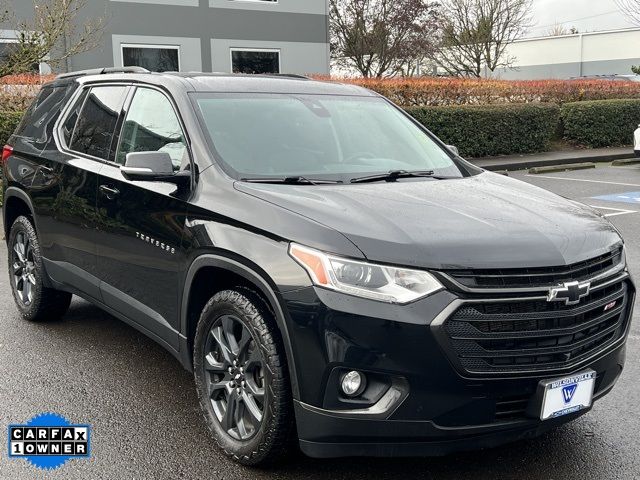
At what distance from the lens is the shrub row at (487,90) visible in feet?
56.3

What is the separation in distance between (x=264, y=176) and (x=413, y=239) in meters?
1.00

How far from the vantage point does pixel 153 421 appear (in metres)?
3.81

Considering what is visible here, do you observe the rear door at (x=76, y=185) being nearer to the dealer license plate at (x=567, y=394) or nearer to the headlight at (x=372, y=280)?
the headlight at (x=372, y=280)

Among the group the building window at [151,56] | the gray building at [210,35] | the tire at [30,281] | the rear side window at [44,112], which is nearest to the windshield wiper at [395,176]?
the rear side window at [44,112]

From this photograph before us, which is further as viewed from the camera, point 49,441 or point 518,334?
point 49,441

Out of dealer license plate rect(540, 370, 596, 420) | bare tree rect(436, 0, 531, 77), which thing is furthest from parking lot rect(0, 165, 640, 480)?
bare tree rect(436, 0, 531, 77)

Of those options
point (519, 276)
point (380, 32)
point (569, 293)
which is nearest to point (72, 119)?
point (519, 276)

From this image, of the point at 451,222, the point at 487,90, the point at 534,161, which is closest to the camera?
the point at 451,222

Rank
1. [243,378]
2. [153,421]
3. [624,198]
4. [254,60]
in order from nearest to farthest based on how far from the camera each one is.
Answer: [243,378] → [153,421] → [624,198] → [254,60]

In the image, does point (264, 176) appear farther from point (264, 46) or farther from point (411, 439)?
point (264, 46)

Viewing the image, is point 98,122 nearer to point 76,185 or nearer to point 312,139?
point 76,185

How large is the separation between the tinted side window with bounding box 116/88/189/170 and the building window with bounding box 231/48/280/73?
1647cm

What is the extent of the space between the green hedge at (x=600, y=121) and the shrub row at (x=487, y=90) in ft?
2.56

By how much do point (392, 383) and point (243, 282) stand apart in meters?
0.87
